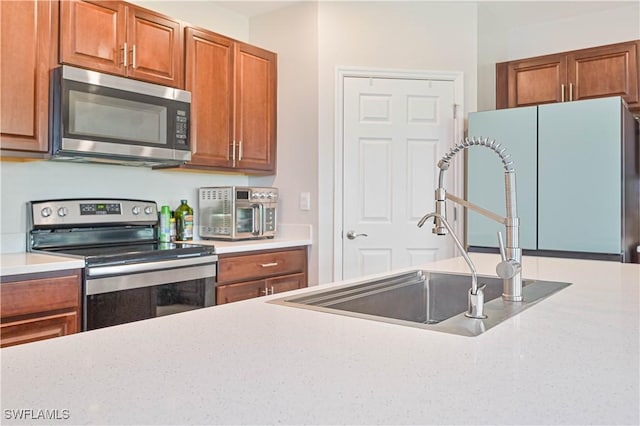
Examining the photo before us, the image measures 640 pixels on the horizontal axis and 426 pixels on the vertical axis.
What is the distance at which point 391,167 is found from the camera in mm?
3422

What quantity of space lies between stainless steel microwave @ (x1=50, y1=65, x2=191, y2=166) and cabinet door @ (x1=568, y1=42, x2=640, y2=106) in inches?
103

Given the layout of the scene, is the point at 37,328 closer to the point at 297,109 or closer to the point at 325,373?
the point at 325,373

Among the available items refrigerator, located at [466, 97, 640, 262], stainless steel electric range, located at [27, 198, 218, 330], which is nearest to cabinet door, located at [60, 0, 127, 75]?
stainless steel electric range, located at [27, 198, 218, 330]

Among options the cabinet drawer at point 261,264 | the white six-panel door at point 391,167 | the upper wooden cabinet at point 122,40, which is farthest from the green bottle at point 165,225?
the white six-panel door at point 391,167

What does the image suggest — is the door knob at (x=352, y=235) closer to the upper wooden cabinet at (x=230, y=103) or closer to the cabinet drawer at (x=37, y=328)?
the upper wooden cabinet at (x=230, y=103)

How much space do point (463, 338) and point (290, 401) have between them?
43cm

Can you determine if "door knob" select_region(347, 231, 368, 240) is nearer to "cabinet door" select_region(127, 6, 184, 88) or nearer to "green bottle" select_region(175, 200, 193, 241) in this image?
"green bottle" select_region(175, 200, 193, 241)

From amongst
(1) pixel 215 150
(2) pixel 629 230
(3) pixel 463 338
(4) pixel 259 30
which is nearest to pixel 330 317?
(3) pixel 463 338

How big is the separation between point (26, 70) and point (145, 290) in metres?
1.12

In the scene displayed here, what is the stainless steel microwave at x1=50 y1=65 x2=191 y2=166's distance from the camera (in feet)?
7.63

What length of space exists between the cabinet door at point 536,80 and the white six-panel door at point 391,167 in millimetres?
595

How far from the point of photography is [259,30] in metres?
3.71

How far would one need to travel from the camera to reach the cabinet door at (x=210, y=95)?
2994mm

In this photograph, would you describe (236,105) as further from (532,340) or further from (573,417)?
(573,417)
